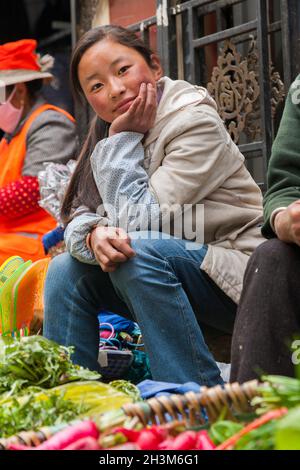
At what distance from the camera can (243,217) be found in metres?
3.23

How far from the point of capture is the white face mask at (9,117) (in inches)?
213

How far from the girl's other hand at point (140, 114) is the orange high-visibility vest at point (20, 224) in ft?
5.92

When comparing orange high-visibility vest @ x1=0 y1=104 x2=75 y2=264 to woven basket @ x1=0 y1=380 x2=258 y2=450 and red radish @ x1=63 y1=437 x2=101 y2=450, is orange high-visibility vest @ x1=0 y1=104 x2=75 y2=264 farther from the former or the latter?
red radish @ x1=63 y1=437 x2=101 y2=450

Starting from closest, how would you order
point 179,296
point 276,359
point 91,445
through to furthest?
point 91,445 → point 276,359 → point 179,296

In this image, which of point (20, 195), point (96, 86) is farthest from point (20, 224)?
point (96, 86)

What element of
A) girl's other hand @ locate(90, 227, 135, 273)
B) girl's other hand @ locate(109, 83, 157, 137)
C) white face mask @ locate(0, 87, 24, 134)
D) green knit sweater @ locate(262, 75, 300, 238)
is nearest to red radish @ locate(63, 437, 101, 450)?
green knit sweater @ locate(262, 75, 300, 238)

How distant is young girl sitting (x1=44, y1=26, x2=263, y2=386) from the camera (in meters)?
2.97

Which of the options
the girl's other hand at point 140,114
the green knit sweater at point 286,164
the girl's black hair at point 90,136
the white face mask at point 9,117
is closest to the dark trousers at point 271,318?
the green knit sweater at point 286,164

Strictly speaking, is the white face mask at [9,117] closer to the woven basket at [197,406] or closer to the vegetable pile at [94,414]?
the vegetable pile at [94,414]

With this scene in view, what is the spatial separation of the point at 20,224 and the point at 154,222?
2.13m

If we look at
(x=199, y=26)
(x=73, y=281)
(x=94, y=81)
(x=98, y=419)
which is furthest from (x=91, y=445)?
(x=199, y=26)

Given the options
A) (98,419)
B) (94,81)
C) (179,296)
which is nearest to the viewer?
(98,419)

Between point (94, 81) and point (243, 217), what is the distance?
2.55 ft
